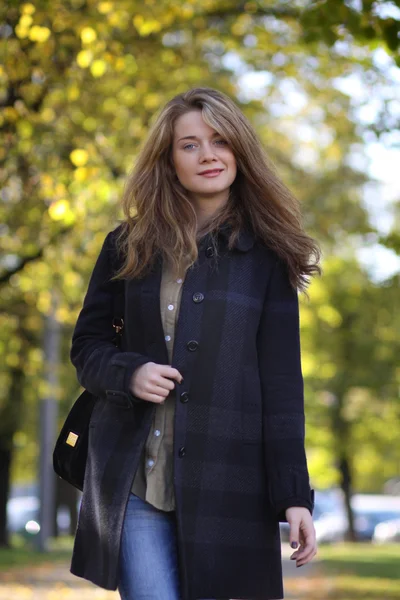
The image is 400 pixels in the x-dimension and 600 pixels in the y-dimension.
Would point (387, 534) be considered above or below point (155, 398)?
below

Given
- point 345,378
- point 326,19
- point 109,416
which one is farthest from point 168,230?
point 345,378

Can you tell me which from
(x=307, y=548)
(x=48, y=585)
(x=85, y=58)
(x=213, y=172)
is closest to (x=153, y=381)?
(x=307, y=548)

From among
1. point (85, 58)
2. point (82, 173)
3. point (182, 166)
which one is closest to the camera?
point (182, 166)

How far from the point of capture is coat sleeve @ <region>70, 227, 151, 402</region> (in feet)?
11.5

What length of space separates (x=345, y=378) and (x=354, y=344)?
1.09 m

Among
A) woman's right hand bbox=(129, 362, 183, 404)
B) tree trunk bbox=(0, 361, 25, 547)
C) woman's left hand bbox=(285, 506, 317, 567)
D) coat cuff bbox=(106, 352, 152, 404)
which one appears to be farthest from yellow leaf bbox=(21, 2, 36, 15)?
tree trunk bbox=(0, 361, 25, 547)

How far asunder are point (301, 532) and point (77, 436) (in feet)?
2.67

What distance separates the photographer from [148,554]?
3449mm

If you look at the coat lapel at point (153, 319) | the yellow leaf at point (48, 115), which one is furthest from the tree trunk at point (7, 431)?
the coat lapel at point (153, 319)

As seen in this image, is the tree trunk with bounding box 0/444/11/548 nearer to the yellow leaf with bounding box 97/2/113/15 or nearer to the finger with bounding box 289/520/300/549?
the yellow leaf with bounding box 97/2/113/15

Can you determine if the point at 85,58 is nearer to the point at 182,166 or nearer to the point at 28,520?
the point at 182,166

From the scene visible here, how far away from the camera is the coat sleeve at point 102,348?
3.51 m

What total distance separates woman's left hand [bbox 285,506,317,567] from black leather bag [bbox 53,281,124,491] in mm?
739

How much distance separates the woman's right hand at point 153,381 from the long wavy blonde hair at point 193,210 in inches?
15.6
